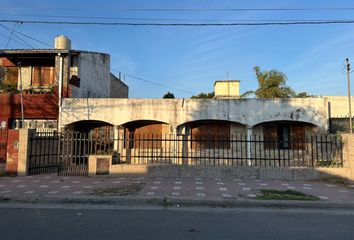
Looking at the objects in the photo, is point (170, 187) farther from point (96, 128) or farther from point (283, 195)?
point (96, 128)

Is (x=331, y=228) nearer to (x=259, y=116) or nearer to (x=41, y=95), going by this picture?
(x=259, y=116)

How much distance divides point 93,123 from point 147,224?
1536 centimetres

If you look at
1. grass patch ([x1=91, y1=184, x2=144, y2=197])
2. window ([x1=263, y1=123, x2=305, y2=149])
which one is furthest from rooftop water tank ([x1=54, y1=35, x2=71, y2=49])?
grass patch ([x1=91, y1=184, x2=144, y2=197])

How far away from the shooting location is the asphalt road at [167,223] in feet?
18.8

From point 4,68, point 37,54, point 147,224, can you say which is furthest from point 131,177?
point 4,68

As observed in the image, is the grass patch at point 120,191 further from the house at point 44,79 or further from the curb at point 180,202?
the house at point 44,79

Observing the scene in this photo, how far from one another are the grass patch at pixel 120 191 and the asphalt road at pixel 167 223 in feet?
3.68

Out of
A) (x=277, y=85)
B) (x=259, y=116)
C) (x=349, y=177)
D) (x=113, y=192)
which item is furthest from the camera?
(x=277, y=85)

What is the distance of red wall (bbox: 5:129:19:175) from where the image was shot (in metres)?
13.4

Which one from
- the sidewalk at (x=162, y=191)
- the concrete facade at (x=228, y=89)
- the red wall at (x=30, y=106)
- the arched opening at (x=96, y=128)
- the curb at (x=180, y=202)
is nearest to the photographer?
the curb at (x=180, y=202)

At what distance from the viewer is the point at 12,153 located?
13.5 metres

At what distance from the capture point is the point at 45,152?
581 inches

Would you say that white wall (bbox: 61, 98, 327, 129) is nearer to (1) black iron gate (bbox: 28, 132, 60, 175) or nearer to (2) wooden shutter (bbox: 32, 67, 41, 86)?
(2) wooden shutter (bbox: 32, 67, 41, 86)

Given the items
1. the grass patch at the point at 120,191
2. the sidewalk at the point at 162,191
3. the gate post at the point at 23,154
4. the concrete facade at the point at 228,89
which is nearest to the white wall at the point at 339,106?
the concrete facade at the point at 228,89
